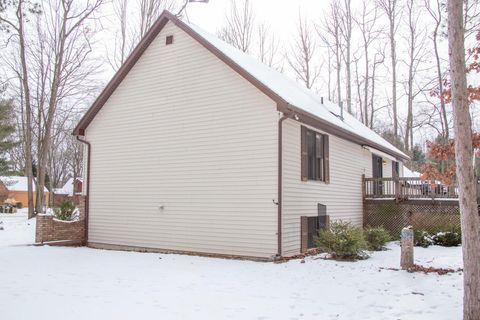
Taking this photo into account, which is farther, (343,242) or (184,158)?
(184,158)

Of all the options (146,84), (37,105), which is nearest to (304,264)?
(146,84)

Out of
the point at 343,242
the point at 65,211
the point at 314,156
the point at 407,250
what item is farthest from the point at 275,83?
the point at 65,211

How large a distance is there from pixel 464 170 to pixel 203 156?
7383mm

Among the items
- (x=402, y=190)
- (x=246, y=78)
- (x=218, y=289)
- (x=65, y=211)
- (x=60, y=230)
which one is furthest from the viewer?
(x=402, y=190)

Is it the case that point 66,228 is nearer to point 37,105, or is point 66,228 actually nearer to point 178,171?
point 178,171

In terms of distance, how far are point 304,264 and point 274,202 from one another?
5.19 feet

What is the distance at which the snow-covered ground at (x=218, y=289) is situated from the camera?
6016mm

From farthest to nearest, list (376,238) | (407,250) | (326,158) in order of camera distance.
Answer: (326,158)
(376,238)
(407,250)

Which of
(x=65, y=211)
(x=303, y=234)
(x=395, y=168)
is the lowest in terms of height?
(x=303, y=234)

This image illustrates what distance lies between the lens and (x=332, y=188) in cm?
1373

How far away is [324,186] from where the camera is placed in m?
13.1

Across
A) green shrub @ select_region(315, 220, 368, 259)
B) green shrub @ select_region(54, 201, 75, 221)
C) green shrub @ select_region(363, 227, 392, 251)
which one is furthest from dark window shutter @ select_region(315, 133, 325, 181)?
green shrub @ select_region(54, 201, 75, 221)

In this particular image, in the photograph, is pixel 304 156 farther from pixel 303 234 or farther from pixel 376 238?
pixel 376 238

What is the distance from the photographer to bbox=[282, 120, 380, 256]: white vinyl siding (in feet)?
35.8
